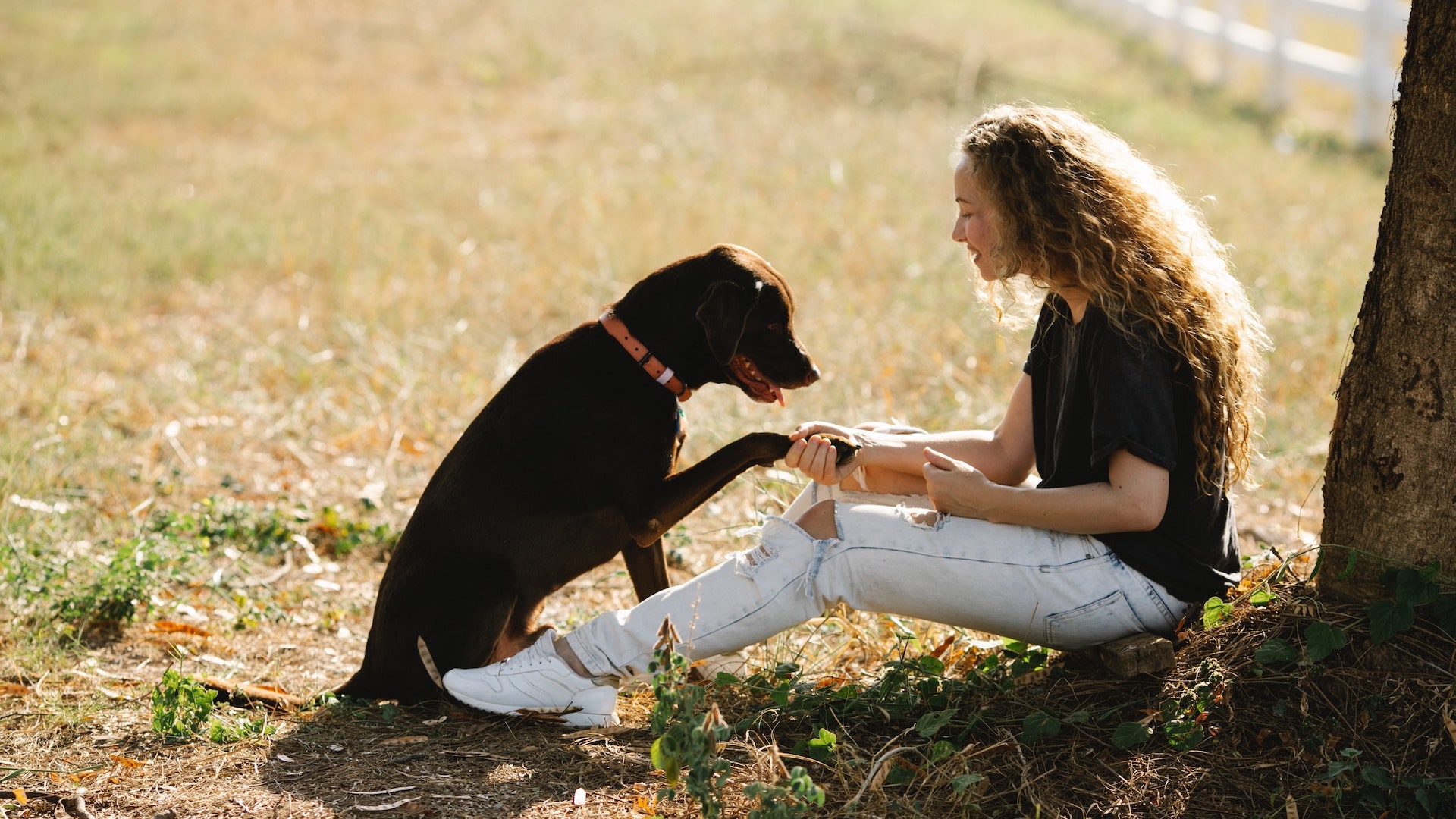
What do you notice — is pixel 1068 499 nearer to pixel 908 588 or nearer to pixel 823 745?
pixel 908 588

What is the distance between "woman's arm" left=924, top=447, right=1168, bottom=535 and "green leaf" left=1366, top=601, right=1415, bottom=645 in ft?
1.72

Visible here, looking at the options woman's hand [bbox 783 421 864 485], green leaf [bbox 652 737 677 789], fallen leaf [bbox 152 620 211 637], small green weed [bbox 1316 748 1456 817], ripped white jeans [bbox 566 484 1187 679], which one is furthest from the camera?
fallen leaf [bbox 152 620 211 637]

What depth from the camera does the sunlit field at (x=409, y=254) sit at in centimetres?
457

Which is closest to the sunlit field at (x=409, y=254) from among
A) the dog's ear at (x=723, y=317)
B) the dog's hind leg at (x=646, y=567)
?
A: the dog's hind leg at (x=646, y=567)

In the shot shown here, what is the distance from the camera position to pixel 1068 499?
2.94 metres

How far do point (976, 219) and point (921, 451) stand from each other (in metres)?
0.67

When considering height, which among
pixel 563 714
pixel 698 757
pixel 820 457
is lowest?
pixel 563 714

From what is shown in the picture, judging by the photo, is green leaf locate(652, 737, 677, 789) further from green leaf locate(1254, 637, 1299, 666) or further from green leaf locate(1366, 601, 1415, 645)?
green leaf locate(1366, 601, 1415, 645)

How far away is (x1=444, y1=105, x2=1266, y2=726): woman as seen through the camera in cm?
295

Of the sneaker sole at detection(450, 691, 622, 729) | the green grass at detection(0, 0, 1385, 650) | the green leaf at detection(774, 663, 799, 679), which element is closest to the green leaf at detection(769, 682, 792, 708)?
the green leaf at detection(774, 663, 799, 679)

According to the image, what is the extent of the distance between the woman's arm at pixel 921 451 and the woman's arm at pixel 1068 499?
307mm

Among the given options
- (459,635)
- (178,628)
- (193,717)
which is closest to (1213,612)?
(459,635)

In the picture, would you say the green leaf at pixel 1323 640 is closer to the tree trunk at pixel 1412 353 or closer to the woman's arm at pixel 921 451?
the tree trunk at pixel 1412 353

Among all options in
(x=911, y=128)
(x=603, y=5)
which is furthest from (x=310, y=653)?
(x=603, y=5)
